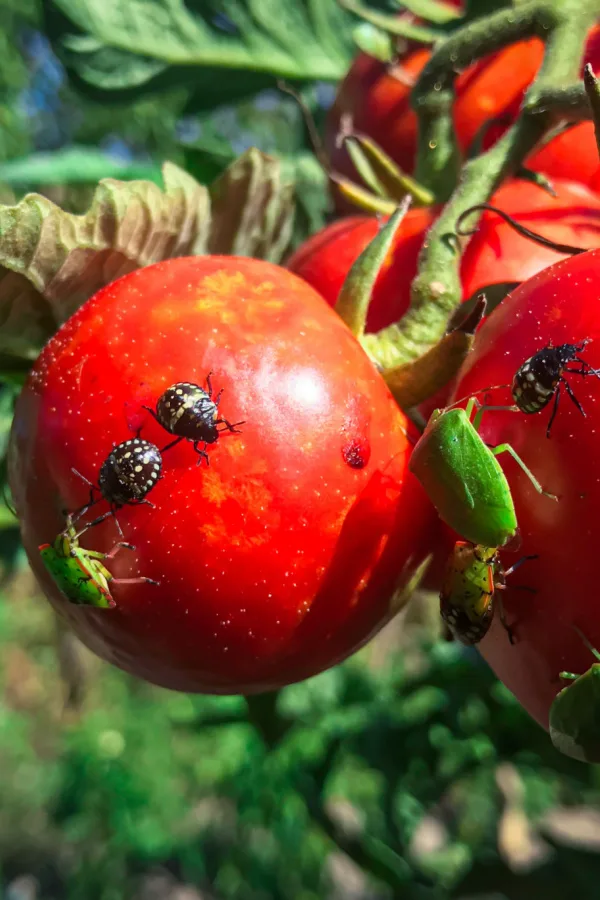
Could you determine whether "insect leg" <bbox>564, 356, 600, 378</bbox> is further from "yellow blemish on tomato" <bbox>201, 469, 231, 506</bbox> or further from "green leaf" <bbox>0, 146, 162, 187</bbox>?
"green leaf" <bbox>0, 146, 162, 187</bbox>

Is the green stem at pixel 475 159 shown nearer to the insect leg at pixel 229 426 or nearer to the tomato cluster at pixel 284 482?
the tomato cluster at pixel 284 482

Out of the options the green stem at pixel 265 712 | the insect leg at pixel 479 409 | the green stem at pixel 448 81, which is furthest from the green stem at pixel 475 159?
the green stem at pixel 265 712

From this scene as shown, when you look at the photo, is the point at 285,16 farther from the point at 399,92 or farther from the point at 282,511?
the point at 282,511

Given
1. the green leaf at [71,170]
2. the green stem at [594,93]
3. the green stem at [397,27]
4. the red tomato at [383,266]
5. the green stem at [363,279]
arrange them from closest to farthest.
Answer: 1. the green stem at [594,93]
2. the green stem at [363,279]
3. the red tomato at [383,266]
4. the green stem at [397,27]
5. the green leaf at [71,170]

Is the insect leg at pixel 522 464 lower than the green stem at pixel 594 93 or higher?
lower

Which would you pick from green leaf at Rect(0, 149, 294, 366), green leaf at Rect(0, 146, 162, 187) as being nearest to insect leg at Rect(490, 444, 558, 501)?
green leaf at Rect(0, 149, 294, 366)

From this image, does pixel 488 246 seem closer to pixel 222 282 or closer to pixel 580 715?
pixel 222 282
